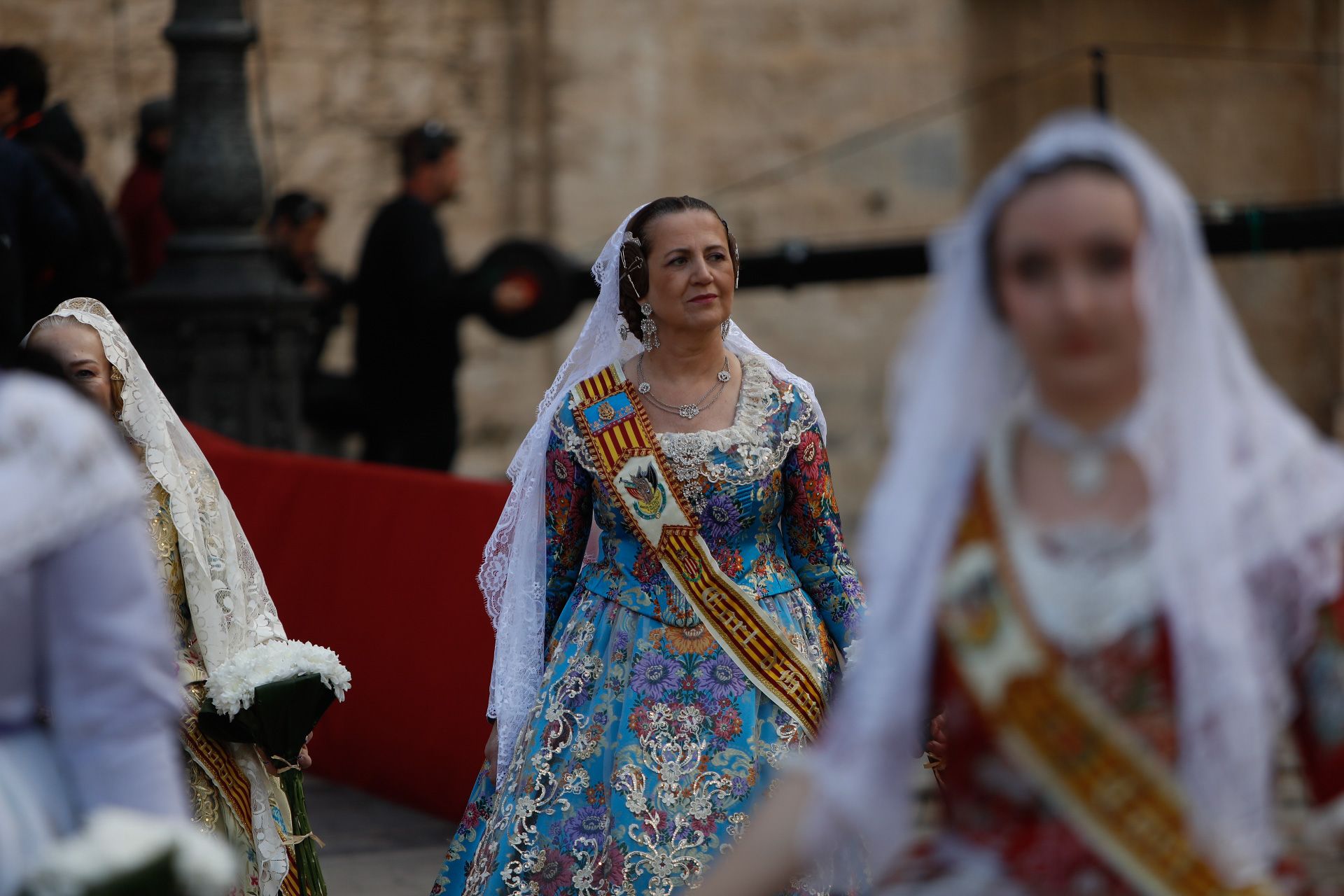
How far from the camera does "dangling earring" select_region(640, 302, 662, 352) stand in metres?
4.68

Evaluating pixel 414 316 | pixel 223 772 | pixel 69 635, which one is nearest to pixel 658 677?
pixel 223 772

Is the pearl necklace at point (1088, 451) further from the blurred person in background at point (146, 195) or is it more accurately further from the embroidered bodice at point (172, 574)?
the blurred person in background at point (146, 195)

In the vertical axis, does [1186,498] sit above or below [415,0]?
below

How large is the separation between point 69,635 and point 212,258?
569 cm

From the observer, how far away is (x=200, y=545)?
4.41 meters

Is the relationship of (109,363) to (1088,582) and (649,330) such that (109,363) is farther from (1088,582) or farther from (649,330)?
(1088,582)

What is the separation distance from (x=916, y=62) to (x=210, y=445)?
6589mm

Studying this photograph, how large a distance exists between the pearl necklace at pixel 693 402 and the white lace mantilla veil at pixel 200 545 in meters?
0.93

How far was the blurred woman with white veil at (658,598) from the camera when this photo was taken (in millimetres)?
4234

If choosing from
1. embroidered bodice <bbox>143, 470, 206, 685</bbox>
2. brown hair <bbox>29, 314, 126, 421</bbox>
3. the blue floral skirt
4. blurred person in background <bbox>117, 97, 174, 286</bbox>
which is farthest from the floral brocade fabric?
blurred person in background <bbox>117, 97, 174, 286</bbox>

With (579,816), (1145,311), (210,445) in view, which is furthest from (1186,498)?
(210,445)

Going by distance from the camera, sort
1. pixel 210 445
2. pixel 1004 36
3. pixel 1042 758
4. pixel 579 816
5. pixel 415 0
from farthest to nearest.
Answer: pixel 1004 36 < pixel 415 0 < pixel 210 445 < pixel 579 816 < pixel 1042 758

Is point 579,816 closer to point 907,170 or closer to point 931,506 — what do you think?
point 931,506

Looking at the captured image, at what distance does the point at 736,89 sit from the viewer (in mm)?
12375
